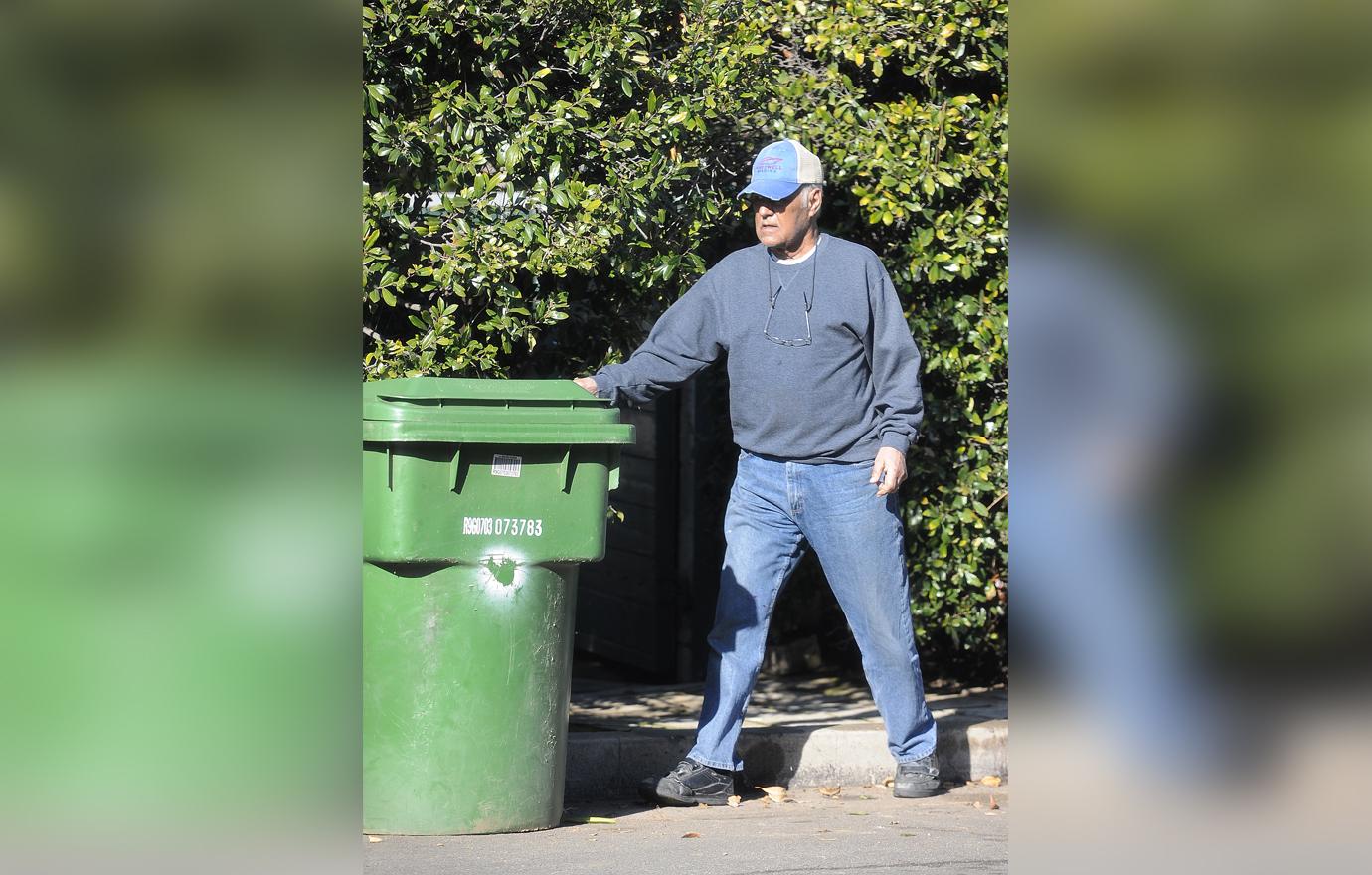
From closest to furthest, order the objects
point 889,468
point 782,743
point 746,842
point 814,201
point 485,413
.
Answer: point 485,413, point 746,842, point 889,468, point 814,201, point 782,743

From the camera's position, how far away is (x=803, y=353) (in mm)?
4930

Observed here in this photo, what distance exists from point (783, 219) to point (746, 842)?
2.01 metres

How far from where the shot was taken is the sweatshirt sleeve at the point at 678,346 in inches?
195

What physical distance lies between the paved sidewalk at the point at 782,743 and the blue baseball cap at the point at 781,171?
1973mm

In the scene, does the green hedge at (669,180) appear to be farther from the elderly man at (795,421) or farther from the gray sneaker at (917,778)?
the gray sneaker at (917,778)

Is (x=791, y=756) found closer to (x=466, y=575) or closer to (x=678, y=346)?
(x=678, y=346)

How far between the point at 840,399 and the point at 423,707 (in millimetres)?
1672
